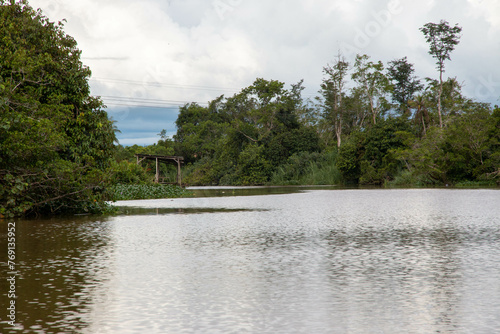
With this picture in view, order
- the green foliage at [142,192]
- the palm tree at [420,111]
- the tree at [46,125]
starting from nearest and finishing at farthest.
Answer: the tree at [46,125], the green foliage at [142,192], the palm tree at [420,111]

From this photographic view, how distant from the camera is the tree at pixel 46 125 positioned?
16.1 m

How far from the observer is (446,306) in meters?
5.36

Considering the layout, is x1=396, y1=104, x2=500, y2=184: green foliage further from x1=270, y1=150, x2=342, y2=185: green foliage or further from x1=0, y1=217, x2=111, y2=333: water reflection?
x1=0, y1=217, x2=111, y2=333: water reflection

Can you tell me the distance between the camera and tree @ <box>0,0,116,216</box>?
1608 cm

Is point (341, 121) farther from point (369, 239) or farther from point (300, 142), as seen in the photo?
point (369, 239)

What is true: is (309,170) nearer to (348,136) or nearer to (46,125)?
(348,136)

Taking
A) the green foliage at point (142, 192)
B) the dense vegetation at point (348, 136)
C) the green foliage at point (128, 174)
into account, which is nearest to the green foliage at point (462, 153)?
the dense vegetation at point (348, 136)

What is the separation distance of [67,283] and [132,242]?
426 cm

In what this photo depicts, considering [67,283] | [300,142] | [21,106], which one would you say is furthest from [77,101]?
[300,142]

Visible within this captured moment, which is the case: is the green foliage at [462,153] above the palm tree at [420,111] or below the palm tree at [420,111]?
below

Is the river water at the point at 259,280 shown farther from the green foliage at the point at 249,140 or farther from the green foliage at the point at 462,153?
the green foliage at the point at 249,140

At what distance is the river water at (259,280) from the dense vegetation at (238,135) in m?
4.04

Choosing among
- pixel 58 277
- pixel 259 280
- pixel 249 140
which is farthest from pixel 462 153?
pixel 58 277

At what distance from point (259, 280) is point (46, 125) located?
1188cm
